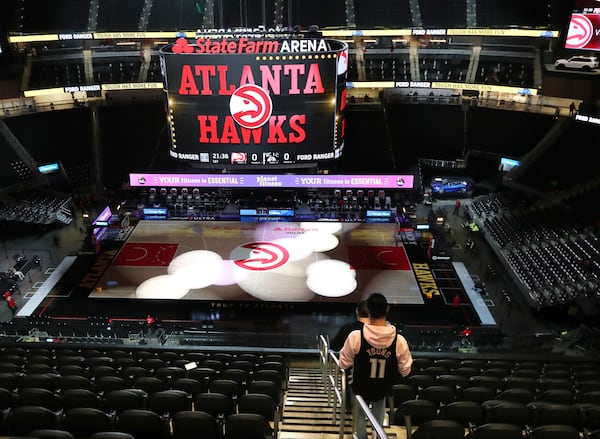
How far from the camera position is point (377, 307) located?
17.8 ft

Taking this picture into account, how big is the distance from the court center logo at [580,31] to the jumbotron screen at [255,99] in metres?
13.5

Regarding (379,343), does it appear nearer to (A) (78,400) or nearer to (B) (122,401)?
(B) (122,401)

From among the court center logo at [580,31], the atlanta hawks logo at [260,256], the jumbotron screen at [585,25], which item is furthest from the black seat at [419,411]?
the court center logo at [580,31]

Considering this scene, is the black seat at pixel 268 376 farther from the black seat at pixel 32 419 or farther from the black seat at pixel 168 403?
the black seat at pixel 32 419

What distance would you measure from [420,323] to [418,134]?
66.8 feet

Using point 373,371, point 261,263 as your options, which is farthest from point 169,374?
point 261,263

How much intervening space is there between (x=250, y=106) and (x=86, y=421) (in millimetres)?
20806

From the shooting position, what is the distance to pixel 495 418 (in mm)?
7203

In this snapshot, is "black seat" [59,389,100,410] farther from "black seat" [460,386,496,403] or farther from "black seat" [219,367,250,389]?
"black seat" [460,386,496,403]

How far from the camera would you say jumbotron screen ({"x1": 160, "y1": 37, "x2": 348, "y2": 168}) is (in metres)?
24.6

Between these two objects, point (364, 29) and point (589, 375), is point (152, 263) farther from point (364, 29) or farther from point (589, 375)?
point (364, 29)

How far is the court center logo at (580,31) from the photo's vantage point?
1085 inches

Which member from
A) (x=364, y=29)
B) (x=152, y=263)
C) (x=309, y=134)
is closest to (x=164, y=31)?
(x=364, y=29)

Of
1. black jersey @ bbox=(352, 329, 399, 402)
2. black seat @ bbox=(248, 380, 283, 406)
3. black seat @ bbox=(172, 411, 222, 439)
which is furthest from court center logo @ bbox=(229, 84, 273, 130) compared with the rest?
A: black jersey @ bbox=(352, 329, 399, 402)
